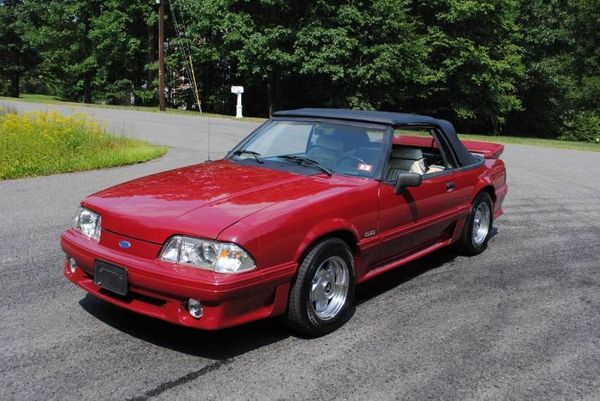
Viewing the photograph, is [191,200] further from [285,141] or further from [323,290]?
[285,141]

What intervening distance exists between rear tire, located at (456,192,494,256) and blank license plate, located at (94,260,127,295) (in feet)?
11.9

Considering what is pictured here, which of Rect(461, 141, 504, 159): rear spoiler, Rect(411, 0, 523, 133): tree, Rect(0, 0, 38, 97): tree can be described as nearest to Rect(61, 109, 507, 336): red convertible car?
Rect(461, 141, 504, 159): rear spoiler

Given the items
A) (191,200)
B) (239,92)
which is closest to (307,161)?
(191,200)

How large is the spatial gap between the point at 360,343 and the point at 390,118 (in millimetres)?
1983

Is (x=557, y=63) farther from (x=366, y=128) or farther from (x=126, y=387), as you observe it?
(x=126, y=387)

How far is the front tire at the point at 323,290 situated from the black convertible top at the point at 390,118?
1322mm

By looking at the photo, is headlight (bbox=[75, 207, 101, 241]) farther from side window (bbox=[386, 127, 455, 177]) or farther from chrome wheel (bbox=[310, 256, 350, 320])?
side window (bbox=[386, 127, 455, 177])

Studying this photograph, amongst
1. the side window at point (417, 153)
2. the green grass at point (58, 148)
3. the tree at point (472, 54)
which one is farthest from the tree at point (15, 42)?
the side window at point (417, 153)

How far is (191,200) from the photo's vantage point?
3.81 m

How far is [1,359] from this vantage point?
135 inches

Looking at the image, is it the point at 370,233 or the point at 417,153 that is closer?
the point at 370,233

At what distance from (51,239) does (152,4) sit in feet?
126

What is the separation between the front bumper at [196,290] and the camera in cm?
329

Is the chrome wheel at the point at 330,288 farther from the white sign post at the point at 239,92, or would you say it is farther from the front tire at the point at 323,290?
the white sign post at the point at 239,92
